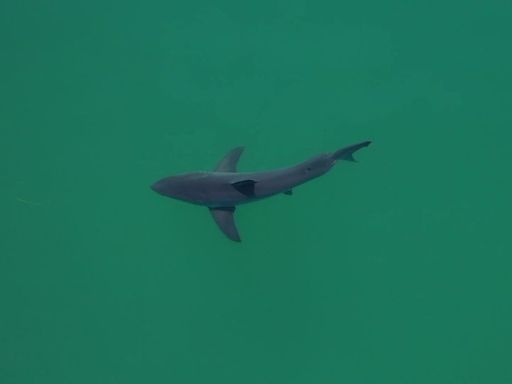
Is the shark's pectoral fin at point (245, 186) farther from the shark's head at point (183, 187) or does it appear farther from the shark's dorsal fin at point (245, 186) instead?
the shark's head at point (183, 187)

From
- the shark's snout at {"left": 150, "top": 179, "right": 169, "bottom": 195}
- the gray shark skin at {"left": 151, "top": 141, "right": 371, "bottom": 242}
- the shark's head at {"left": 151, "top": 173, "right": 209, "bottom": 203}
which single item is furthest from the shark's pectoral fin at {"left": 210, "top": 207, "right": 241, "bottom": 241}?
the shark's snout at {"left": 150, "top": 179, "right": 169, "bottom": 195}

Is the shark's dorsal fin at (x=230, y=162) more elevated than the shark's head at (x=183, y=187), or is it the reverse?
the shark's dorsal fin at (x=230, y=162)

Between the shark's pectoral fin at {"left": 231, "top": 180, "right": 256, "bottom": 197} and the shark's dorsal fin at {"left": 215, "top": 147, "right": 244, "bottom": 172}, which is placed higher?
the shark's dorsal fin at {"left": 215, "top": 147, "right": 244, "bottom": 172}

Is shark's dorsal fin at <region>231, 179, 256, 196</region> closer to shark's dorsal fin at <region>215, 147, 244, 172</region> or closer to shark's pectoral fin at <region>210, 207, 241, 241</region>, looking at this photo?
shark's pectoral fin at <region>210, 207, 241, 241</region>

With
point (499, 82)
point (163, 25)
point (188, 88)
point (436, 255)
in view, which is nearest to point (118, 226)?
point (188, 88)

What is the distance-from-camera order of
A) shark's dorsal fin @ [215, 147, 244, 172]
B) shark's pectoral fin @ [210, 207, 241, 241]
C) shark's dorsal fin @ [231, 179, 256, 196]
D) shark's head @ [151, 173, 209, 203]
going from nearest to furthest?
shark's dorsal fin @ [231, 179, 256, 196], shark's head @ [151, 173, 209, 203], shark's pectoral fin @ [210, 207, 241, 241], shark's dorsal fin @ [215, 147, 244, 172]

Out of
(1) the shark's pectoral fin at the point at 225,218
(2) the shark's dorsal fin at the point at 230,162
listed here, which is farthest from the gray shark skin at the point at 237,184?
(2) the shark's dorsal fin at the point at 230,162

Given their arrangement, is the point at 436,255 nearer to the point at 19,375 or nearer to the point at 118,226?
the point at 118,226

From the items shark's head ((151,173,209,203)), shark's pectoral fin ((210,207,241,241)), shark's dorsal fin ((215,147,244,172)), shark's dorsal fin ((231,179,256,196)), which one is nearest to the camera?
shark's dorsal fin ((231,179,256,196))
